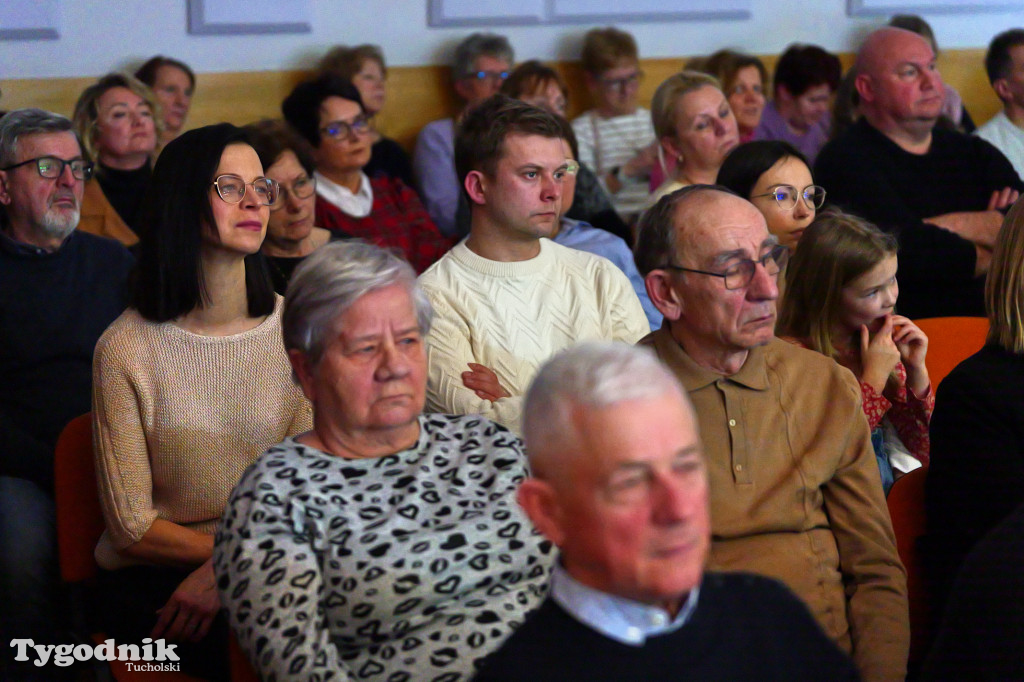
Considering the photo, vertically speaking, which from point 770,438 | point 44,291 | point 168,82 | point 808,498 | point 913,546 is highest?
point 168,82

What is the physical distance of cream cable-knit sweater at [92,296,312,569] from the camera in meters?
2.13

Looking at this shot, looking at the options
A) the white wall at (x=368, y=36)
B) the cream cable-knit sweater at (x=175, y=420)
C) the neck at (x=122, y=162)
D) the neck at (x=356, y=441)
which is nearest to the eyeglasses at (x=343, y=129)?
the neck at (x=122, y=162)

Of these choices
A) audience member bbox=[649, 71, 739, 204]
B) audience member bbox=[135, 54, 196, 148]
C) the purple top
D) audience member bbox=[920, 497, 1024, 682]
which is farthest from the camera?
the purple top

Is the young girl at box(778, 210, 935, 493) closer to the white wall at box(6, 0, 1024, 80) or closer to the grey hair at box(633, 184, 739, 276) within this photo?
the grey hair at box(633, 184, 739, 276)

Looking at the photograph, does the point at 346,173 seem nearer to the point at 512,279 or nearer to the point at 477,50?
the point at 477,50

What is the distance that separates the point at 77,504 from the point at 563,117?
95.2 inches

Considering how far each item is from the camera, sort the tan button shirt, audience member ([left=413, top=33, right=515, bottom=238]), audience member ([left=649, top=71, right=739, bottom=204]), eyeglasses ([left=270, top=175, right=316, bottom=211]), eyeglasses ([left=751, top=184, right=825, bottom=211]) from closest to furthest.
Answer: the tan button shirt → eyeglasses ([left=751, top=184, right=825, bottom=211]) → eyeglasses ([left=270, top=175, right=316, bottom=211]) → audience member ([left=649, top=71, right=739, bottom=204]) → audience member ([left=413, top=33, right=515, bottom=238])

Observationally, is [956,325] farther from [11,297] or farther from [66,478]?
[11,297]

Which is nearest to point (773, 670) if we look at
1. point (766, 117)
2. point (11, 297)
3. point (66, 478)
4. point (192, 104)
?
point (66, 478)

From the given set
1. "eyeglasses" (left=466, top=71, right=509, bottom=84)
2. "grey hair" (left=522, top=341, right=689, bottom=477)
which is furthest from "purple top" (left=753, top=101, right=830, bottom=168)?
"grey hair" (left=522, top=341, right=689, bottom=477)

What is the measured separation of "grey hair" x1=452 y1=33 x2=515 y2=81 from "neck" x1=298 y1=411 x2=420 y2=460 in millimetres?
3422

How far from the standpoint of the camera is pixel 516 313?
277 cm

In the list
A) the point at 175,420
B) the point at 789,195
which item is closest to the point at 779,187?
the point at 789,195

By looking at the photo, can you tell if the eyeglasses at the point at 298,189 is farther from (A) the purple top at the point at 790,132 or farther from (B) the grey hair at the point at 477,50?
(A) the purple top at the point at 790,132
